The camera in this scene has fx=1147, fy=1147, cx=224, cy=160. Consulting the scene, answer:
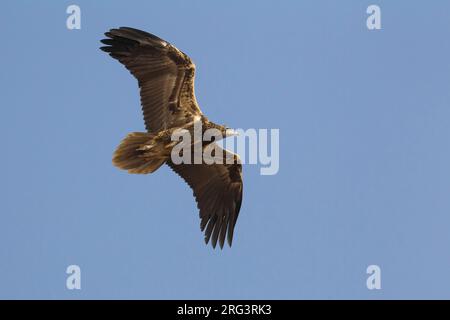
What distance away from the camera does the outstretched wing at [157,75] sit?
64.7ft

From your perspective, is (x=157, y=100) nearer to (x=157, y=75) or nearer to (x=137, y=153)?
(x=157, y=75)

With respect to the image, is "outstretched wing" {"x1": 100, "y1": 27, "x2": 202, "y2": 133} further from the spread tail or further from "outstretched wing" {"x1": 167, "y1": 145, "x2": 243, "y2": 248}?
"outstretched wing" {"x1": 167, "y1": 145, "x2": 243, "y2": 248}

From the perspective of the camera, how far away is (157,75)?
1988 cm

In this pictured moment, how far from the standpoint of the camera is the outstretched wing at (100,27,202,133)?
1973cm

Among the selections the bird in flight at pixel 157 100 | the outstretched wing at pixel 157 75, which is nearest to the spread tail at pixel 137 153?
the bird in flight at pixel 157 100

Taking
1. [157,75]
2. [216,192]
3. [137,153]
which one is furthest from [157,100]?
[216,192]

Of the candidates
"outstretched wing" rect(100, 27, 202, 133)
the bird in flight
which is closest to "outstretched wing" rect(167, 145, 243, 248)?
the bird in flight

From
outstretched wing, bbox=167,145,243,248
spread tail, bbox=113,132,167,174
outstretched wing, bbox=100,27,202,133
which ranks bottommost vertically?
outstretched wing, bbox=167,145,243,248

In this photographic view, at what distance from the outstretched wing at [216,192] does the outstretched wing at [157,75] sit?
1.12 metres

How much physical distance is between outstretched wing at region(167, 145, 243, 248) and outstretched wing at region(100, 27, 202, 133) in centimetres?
112
